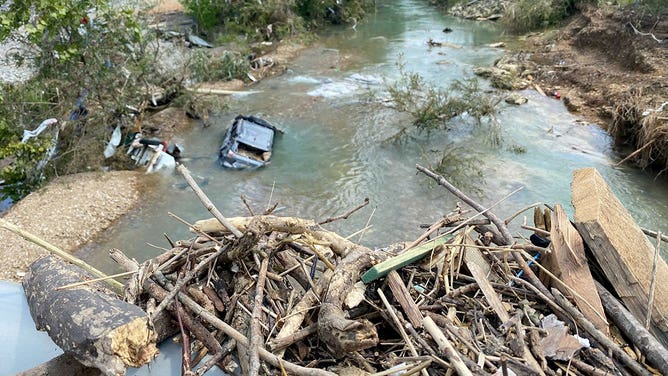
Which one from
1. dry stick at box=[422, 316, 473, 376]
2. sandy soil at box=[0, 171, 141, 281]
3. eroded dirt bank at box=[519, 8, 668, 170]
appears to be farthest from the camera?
eroded dirt bank at box=[519, 8, 668, 170]

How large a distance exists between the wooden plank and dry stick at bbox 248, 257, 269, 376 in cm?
53

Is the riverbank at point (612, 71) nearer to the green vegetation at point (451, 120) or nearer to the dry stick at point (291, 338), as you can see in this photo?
the green vegetation at point (451, 120)

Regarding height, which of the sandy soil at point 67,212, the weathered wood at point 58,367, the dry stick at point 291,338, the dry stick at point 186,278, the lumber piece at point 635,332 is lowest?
the sandy soil at point 67,212

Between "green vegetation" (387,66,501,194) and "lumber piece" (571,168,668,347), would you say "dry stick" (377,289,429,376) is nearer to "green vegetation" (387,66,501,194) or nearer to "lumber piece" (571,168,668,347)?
A: "lumber piece" (571,168,668,347)

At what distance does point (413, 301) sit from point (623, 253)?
1217 millimetres

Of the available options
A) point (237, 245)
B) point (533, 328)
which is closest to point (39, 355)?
point (237, 245)

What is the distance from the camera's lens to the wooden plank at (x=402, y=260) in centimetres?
255

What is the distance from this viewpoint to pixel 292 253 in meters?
2.91

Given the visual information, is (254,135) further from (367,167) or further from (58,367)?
(58,367)

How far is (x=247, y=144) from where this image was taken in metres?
8.91

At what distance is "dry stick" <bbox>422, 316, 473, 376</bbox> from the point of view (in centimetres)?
199

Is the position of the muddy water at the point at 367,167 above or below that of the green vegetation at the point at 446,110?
below

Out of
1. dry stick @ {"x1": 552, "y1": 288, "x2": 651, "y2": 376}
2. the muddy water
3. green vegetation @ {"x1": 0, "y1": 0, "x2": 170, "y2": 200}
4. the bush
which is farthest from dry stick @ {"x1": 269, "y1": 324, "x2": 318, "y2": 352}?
the bush

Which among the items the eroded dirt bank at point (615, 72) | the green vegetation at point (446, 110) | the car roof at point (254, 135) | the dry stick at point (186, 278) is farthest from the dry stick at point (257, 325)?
the eroded dirt bank at point (615, 72)
